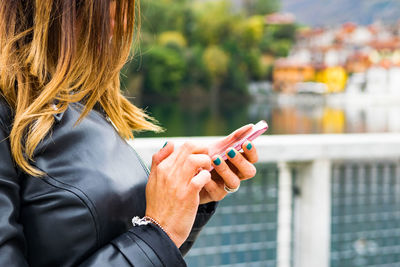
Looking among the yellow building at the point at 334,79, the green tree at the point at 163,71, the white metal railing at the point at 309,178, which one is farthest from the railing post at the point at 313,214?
the yellow building at the point at 334,79

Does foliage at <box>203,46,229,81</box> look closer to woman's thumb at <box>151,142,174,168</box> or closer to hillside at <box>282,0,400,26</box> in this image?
hillside at <box>282,0,400,26</box>

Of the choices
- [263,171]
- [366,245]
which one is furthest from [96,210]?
[366,245]

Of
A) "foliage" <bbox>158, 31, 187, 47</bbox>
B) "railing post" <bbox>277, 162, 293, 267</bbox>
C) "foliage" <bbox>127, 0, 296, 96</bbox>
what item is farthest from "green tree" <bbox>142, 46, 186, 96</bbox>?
"railing post" <bbox>277, 162, 293, 267</bbox>

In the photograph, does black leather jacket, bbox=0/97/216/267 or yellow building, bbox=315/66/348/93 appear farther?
yellow building, bbox=315/66/348/93

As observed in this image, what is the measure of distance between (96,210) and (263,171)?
1008mm

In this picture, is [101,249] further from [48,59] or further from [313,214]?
[313,214]

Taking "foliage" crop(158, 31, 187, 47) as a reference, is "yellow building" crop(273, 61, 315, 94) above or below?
below

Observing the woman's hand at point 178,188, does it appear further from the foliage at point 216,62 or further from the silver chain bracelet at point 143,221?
the foliage at point 216,62

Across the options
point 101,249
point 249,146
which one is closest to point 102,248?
point 101,249

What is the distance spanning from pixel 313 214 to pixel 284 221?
0.32 feet

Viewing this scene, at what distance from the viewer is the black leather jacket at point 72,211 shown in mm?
513

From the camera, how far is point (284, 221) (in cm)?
150

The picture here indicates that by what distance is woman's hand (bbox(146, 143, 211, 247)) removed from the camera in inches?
21.4

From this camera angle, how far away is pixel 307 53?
40500 mm
